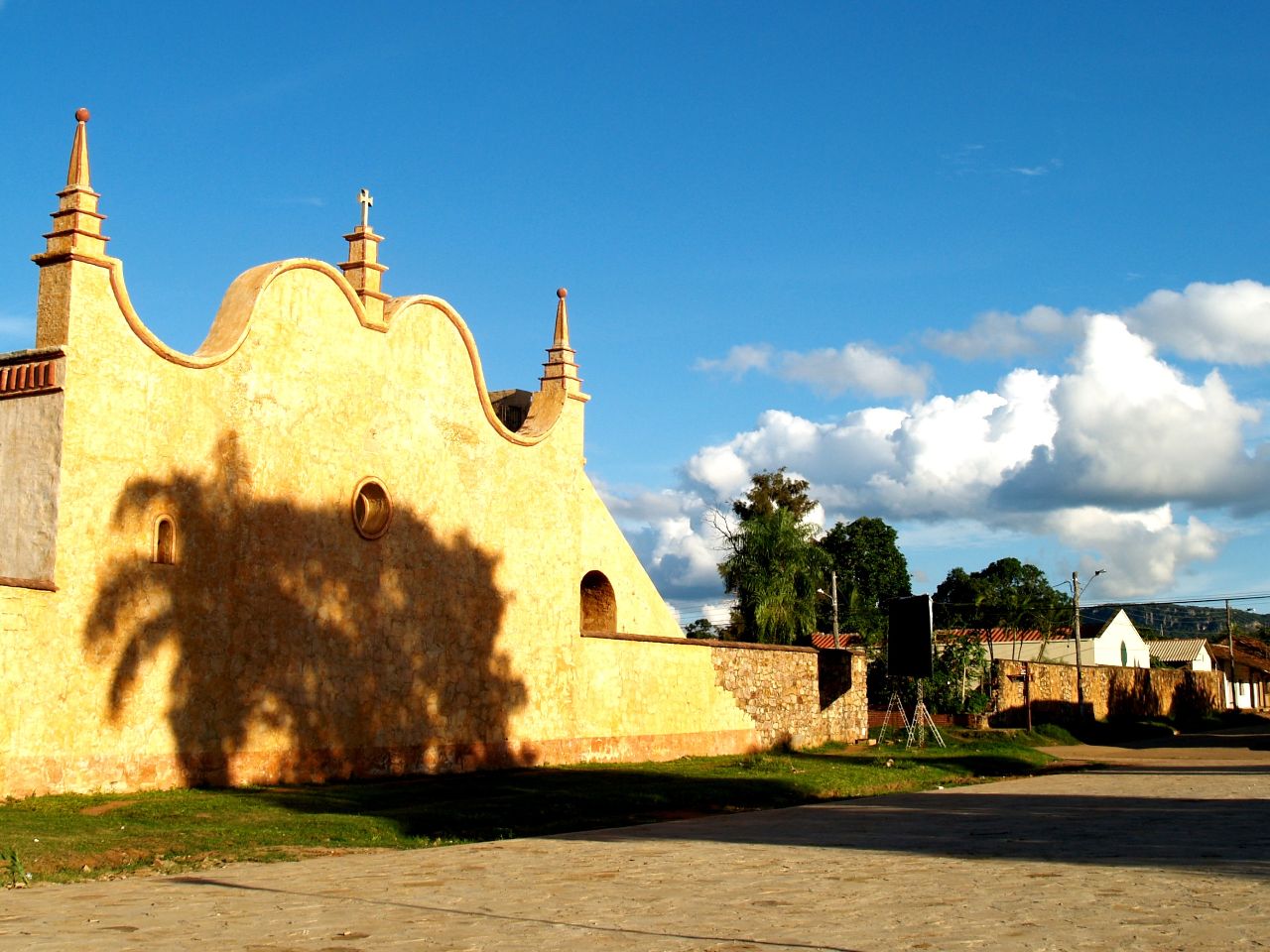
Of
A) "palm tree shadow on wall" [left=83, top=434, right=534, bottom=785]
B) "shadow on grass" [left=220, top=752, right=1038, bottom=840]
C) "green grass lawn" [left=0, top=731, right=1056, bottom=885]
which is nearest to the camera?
"green grass lawn" [left=0, top=731, right=1056, bottom=885]

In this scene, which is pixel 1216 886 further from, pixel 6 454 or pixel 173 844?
pixel 6 454

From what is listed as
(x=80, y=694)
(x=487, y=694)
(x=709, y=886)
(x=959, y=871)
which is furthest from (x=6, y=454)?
(x=959, y=871)

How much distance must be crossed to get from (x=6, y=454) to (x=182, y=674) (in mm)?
3436

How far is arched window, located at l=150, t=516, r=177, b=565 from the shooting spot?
16.8 m

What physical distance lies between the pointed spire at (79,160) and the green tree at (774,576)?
38.3 m

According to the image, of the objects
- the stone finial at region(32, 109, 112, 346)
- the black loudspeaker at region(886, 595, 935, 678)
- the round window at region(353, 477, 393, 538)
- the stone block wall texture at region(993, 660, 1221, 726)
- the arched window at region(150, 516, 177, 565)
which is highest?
the stone finial at region(32, 109, 112, 346)

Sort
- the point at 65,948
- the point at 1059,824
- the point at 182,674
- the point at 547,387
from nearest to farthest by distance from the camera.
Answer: the point at 65,948 < the point at 1059,824 < the point at 182,674 < the point at 547,387

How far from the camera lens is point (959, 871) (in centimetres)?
Result: 1029

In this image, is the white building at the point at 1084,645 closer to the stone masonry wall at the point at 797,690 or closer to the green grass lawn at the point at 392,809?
the stone masonry wall at the point at 797,690

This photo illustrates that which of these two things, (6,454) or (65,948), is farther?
(6,454)

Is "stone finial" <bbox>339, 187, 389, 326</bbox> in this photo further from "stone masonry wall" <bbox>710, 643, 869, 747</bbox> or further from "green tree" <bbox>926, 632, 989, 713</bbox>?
"green tree" <bbox>926, 632, 989, 713</bbox>

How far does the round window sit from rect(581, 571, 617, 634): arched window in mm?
6893

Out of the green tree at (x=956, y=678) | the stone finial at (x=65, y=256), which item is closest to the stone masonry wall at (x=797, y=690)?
the green tree at (x=956, y=678)

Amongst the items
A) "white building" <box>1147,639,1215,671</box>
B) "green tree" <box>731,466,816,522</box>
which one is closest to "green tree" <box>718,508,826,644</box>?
"green tree" <box>731,466,816,522</box>
